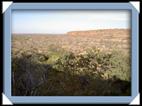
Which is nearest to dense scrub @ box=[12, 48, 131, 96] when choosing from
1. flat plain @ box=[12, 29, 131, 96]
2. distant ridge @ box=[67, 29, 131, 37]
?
flat plain @ box=[12, 29, 131, 96]

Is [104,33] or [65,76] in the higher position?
[104,33]

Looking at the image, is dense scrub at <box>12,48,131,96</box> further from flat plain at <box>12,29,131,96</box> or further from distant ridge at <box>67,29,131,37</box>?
distant ridge at <box>67,29,131,37</box>

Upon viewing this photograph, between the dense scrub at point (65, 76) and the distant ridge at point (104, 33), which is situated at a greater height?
the distant ridge at point (104, 33)

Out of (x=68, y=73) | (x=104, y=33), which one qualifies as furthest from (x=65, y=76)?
(x=104, y=33)

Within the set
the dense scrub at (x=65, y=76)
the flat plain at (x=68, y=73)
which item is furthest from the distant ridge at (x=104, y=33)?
the dense scrub at (x=65, y=76)

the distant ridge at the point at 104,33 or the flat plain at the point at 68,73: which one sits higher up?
the distant ridge at the point at 104,33

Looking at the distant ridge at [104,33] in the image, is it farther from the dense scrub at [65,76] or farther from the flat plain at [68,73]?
the dense scrub at [65,76]

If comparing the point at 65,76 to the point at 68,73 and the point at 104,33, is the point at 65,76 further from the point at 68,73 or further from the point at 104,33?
the point at 104,33
